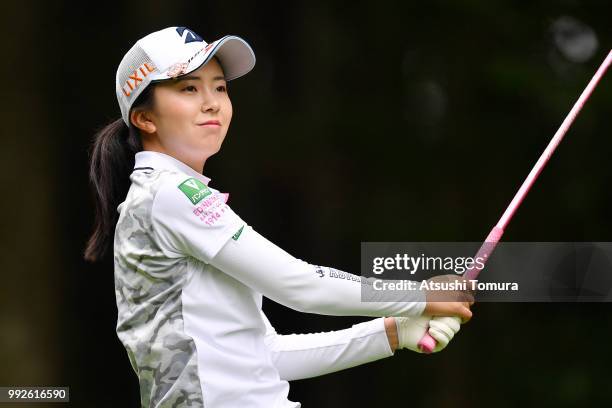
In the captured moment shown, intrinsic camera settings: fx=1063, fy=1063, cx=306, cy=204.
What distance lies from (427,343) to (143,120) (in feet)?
2.62

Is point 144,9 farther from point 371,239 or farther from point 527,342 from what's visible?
point 527,342

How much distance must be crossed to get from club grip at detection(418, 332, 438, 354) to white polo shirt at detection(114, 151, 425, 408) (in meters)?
0.11

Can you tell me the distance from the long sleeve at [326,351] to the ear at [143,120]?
52 centimetres

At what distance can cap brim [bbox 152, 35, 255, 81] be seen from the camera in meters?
2.29

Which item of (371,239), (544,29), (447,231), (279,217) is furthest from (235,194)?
(544,29)

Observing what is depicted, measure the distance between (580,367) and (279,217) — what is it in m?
1.77

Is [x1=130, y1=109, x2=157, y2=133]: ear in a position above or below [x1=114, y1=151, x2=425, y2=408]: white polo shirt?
above

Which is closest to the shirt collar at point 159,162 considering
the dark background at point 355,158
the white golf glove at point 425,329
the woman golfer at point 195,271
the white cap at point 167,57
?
the woman golfer at point 195,271

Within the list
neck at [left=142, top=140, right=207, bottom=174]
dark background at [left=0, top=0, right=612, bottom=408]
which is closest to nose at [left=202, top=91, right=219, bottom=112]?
neck at [left=142, top=140, right=207, bottom=174]

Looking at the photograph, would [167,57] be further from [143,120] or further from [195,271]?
[195,271]

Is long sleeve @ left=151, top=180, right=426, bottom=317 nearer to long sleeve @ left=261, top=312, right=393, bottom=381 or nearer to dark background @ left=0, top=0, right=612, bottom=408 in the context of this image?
long sleeve @ left=261, top=312, right=393, bottom=381

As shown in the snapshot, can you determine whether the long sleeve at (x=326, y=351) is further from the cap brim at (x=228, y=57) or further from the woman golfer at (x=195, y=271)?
the cap brim at (x=228, y=57)

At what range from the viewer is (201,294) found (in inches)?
84.3

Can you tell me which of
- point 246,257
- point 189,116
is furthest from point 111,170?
point 246,257
